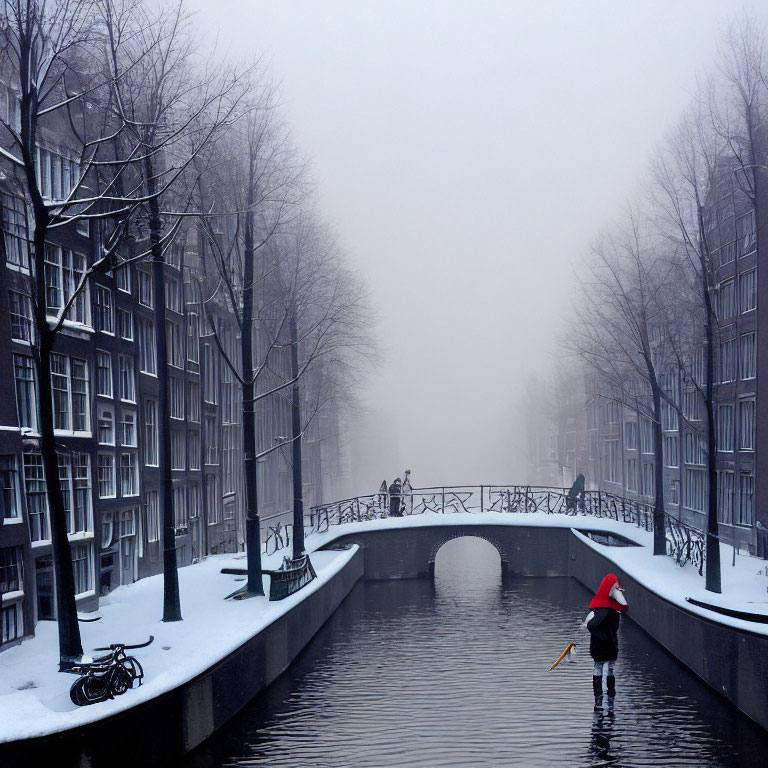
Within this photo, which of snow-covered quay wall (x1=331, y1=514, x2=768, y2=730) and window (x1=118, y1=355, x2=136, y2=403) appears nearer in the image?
snow-covered quay wall (x1=331, y1=514, x2=768, y2=730)

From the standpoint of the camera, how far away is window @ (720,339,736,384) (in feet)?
125

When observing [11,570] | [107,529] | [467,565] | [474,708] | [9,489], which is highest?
[9,489]

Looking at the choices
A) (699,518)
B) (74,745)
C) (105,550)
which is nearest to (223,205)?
(105,550)

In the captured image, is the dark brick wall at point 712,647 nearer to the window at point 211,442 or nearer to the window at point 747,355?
the window at point 747,355

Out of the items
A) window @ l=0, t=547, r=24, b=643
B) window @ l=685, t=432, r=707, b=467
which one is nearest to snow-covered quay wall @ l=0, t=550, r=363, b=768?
window @ l=0, t=547, r=24, b=643

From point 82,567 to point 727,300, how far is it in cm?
2486

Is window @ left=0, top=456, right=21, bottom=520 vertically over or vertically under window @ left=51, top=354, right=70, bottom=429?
under

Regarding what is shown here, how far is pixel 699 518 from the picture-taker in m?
44.9

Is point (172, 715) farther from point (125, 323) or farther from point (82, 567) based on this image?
point (125, 323)

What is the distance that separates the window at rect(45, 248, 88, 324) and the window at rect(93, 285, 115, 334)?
0.77 meters

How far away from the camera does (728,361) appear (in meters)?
39.0

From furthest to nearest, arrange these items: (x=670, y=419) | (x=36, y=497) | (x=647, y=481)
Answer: (x=647, y=481) → (x=670, y=419) → (x=36, y=497)

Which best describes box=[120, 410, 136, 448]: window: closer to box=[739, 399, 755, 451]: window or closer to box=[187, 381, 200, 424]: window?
box=[187, 381, 200, 424]: window

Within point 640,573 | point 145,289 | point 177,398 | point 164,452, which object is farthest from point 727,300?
point 164,452
